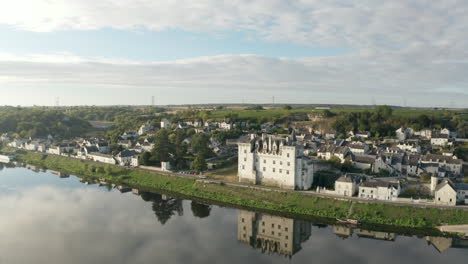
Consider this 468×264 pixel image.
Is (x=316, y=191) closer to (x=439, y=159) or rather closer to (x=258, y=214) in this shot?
(x=258, y=214)

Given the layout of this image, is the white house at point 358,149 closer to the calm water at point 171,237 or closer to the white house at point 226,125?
the calm water at point 171,237

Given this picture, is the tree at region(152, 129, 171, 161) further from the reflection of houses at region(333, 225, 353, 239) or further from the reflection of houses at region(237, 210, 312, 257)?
the reflection of houses at region(333, 225, 353, 239)

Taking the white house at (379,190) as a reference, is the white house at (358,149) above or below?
above

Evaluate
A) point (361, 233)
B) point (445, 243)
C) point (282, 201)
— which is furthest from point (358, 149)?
point (445, 243)

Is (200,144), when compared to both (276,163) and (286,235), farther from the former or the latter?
(286,235)

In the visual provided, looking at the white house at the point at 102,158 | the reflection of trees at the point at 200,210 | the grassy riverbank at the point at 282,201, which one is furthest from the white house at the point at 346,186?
the white house at the point at 102,158

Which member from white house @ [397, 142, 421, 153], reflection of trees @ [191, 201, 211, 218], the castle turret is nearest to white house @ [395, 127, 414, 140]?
white house @ [397, 142, 421, 153]

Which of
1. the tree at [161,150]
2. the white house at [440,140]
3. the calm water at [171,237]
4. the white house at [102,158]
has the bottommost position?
the calm water at [171,237]
